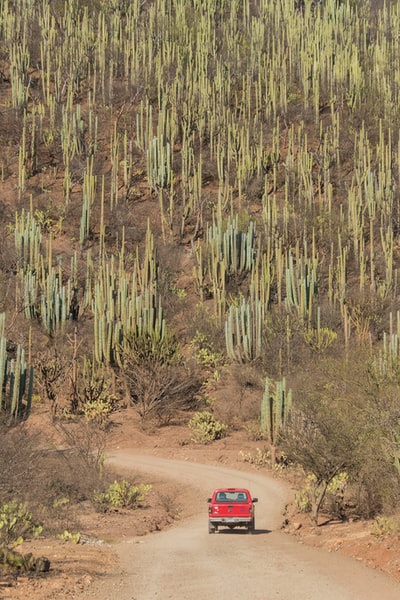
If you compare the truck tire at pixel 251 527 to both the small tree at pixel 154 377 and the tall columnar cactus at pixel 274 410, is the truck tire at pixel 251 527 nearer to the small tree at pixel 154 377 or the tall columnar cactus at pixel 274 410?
the tall columnar cactus at pixel 274 410

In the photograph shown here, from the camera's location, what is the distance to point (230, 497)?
1386 centimetres

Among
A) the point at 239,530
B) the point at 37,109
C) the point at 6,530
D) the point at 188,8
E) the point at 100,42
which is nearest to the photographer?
the point at 6,530

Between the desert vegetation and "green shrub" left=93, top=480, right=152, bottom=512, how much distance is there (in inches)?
5.0

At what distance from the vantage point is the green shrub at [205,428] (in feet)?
76.9

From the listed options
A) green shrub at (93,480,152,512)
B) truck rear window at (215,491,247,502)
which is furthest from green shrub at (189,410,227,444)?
truck rear window at (215,491,247,502)

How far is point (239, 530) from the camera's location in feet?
46.0

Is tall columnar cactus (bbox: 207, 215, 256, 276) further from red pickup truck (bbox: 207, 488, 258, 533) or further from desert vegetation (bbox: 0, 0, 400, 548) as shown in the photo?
red pickup truck (bbox: 207, 488, 258, 533)

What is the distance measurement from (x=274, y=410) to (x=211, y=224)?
60.0 ft

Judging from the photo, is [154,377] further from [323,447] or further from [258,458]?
[323,447]

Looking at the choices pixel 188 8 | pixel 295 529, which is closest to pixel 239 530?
pixel 295 529

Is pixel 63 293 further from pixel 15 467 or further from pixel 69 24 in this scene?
pixel 69 24

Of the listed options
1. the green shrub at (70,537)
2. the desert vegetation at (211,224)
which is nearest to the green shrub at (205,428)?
the desert vegetation at (211,224)

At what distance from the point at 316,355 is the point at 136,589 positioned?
61.4 ft

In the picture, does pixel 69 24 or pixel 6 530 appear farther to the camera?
pixel 69 24
